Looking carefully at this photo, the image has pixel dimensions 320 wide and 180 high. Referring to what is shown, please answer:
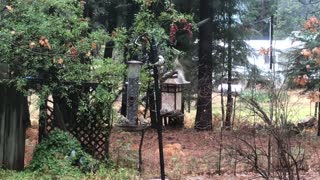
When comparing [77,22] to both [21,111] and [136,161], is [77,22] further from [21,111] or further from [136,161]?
[136,161]

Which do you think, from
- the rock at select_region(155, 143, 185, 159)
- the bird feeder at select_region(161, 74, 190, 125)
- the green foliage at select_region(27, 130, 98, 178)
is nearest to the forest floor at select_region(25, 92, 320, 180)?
the rock at select_region(155, 143, 185, 159)

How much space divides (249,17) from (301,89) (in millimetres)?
2474

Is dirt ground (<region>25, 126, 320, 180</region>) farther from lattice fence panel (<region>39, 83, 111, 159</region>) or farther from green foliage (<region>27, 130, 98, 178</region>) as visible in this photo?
green foliage (<region>27, 130, 98, 178</region>)

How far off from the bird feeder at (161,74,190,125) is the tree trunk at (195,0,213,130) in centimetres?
48

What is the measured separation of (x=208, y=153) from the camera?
897 cm

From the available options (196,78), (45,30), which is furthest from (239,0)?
(45,30)

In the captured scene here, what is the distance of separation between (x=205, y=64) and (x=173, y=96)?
1.15 metres

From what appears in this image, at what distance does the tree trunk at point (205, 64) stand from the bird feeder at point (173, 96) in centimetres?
48

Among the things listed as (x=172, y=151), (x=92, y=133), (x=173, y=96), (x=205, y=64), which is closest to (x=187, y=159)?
(x=172, y=151)

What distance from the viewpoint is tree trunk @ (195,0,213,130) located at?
1146 centimetres

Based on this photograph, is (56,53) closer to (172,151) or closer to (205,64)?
(172,151)

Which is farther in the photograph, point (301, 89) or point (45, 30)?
→ point (301, 89)

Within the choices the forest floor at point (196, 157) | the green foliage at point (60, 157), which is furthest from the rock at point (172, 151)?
the green foliage at point (60, 157)

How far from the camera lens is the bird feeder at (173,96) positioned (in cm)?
1129
